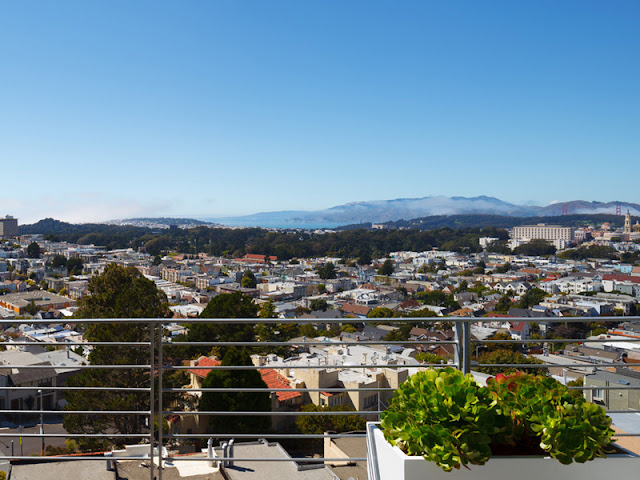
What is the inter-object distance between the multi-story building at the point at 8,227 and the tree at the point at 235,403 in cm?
9156

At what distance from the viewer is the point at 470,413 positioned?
0.85 meters

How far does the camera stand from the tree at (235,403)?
6.63 m

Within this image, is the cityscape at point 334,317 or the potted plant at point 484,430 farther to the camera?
the cityscape at point 334,317

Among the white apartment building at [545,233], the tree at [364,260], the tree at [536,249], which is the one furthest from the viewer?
the white apartment building at [545,233]

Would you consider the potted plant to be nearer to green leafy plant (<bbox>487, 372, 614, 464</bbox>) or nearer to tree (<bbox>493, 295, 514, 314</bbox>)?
green leafy plant (<bbox>487, 372, 614, 464</bbox>)

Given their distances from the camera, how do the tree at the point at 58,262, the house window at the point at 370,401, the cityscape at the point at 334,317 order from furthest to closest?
the tree at the point at 58,262 < the house window at the point at 370,401 < the cityscape at the point at 334,317

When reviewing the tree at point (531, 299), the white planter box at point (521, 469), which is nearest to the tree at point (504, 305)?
the tree at point (531, 299)

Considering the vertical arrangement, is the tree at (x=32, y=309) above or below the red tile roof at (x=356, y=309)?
above

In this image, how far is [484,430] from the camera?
86 centimetres

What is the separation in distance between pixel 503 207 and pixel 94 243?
507 feet

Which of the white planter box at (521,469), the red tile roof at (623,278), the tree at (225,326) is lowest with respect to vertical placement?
the red tile roof at (623,278)

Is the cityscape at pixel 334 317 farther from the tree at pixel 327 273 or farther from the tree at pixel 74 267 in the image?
the tree at pixel 74 267

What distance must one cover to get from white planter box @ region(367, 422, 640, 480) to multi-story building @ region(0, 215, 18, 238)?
3863 inches

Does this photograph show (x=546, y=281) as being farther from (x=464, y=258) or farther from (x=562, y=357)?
(x=562, y=357)
